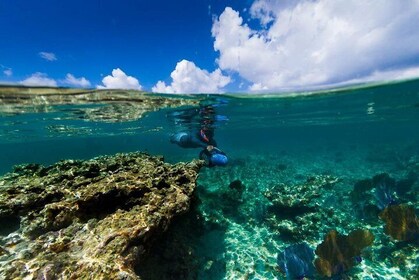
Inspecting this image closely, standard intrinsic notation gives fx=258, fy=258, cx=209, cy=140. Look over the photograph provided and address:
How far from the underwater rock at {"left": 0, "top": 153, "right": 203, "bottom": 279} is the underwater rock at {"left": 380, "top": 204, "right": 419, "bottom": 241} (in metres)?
7.55

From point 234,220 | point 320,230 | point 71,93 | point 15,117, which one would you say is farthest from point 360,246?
point 15,117

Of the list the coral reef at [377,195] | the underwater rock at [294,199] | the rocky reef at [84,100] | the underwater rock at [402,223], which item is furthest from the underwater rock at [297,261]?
the rocky reef at [84,100]

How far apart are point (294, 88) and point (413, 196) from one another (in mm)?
9028

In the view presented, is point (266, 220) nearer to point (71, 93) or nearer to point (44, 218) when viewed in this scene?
point (44, 218)

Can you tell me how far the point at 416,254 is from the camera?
8.81 metres

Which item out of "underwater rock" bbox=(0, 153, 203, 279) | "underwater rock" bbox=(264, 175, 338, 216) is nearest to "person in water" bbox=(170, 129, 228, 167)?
"underwater rock" bbox=(0, 153, 203, 279)

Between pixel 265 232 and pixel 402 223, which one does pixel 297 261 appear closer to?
pixel 265 232

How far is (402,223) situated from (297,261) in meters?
4.41

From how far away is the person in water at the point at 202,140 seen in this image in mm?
10736

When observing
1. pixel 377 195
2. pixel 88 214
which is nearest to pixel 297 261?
pixel 377 195

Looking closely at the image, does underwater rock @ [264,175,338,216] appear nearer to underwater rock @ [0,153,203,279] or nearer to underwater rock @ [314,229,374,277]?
underwater rock @ [314,229,374,277]

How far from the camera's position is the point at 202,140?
14.8 metres

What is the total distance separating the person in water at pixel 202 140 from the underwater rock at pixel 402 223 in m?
6.47

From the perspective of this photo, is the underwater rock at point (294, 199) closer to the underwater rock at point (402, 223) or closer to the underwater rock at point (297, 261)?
the underwater rock at point (297, 261)
